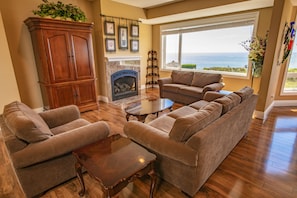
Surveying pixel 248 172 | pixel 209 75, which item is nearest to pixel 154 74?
pixel 209 75

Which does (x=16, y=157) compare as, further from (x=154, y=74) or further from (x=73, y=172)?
(x=154, y=74)

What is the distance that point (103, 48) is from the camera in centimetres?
460

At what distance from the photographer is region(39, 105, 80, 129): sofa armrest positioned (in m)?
2.26

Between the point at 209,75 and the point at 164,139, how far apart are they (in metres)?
3.40

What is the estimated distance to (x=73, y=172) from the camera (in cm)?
185

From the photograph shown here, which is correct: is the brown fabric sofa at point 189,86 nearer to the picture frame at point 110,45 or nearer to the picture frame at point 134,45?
the picture frame at point 134,45

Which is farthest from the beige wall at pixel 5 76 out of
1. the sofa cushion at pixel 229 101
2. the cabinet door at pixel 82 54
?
the sofa cushion at pixel 229 101

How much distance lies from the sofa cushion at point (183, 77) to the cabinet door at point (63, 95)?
9.42ft

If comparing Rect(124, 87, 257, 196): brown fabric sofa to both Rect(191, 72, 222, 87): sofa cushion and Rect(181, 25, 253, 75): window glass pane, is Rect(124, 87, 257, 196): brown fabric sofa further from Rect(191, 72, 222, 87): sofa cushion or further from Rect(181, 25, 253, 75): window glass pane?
Rect(181, 25, 253, 75): window glass pane

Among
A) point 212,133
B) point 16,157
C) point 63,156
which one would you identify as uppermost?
point 212,133

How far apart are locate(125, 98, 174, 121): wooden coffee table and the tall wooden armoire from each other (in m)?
1.50

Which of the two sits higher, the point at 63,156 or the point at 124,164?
the point at 124,164

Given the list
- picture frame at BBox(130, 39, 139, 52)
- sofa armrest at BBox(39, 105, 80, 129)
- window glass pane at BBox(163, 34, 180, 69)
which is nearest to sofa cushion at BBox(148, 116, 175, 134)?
sofa armrest at BBox(39, 105, 80, 129)

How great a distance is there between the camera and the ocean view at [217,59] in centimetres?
458
